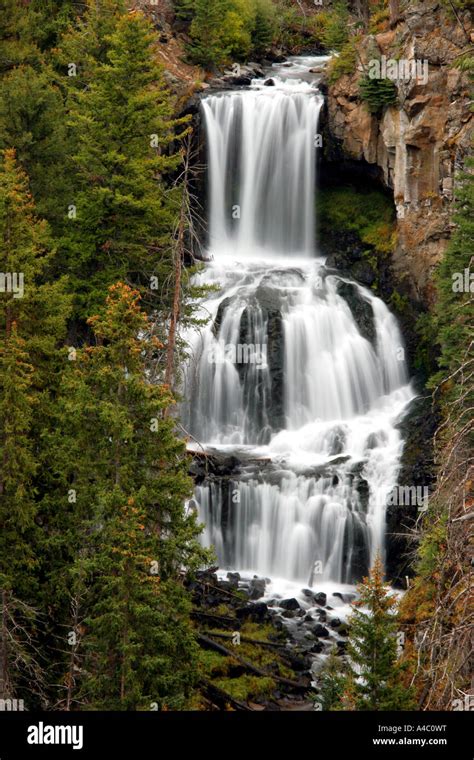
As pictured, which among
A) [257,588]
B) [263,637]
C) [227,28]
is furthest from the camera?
[227,28]

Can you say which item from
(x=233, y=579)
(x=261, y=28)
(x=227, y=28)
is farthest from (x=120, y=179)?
(x=261, y=28)

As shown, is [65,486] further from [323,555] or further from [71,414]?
[323,555]

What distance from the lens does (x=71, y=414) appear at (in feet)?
60.8

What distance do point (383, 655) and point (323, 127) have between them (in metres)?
26.6

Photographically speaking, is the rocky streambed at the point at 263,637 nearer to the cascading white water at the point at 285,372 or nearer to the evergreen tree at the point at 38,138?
the cascading white water at the point at 285,372

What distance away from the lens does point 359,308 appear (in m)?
34.9

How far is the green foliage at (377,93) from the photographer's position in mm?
35469

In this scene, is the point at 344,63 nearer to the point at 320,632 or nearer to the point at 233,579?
the point at 233,579

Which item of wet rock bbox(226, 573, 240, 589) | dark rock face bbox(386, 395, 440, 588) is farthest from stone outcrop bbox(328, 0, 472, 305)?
wet rock bbox(226, 573, 240, 589)

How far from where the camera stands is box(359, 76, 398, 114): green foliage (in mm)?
35469

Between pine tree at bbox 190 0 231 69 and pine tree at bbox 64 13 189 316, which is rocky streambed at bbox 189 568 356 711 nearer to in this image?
pine tree at bbox 64 13 189 316

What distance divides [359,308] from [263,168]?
8029 millimetres

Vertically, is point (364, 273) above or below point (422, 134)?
below

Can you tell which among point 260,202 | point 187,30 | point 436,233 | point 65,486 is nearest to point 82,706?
point 65,486
